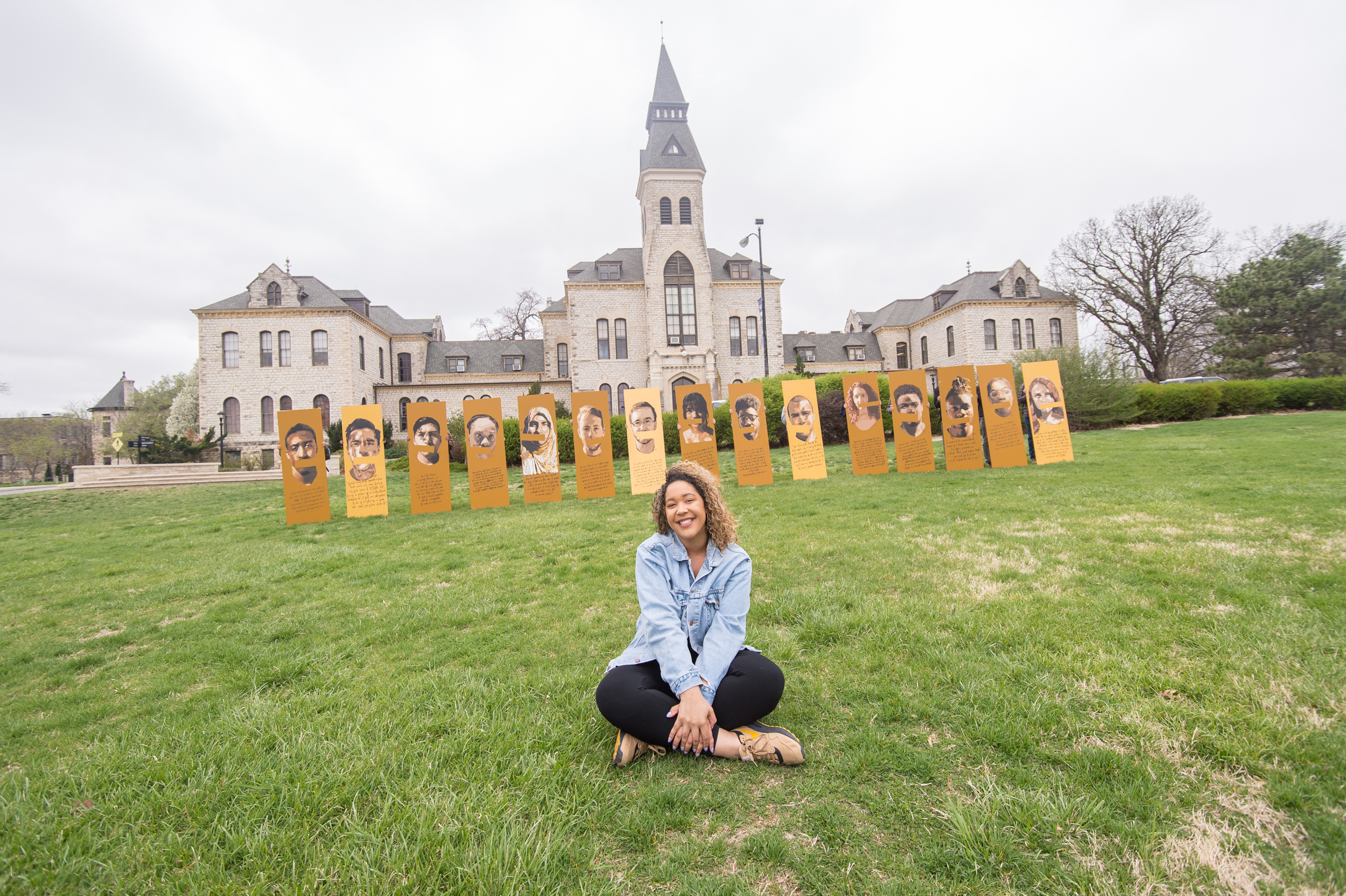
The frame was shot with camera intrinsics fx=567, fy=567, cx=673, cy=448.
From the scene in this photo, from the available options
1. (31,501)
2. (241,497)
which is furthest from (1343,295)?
(31,501)

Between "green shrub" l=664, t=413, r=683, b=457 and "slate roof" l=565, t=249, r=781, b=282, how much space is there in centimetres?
2064

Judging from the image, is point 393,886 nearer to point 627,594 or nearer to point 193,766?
point 193,766

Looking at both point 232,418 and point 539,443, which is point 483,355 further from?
point 539,443

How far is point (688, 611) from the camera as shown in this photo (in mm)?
3102

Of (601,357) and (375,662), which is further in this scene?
(601,357)

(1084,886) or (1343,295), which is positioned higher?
(1343,295)

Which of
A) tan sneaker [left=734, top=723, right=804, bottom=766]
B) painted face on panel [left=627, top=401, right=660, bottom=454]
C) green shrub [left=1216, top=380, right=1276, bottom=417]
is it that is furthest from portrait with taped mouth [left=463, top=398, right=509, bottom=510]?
green shrub [left=1216, top=380, right=1276, bottom=417]

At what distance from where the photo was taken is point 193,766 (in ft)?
8.75

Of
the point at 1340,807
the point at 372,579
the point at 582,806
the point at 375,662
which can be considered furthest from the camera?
the point at 372,579

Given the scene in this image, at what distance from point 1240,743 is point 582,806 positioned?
282cm

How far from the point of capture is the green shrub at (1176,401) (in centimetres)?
2047

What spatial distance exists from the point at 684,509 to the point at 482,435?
30.0 ft

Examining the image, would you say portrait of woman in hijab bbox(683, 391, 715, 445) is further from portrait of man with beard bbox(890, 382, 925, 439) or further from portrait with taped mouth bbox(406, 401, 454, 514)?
portrait with taped mouth bbox(406, 401, 454, 514)

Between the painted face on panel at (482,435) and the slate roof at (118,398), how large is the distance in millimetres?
56929
